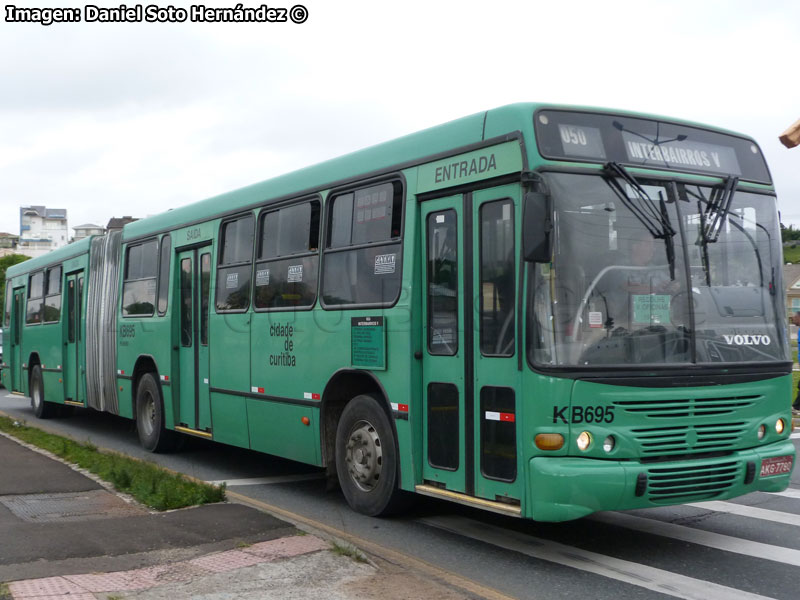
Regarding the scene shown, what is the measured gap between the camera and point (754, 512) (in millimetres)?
8391

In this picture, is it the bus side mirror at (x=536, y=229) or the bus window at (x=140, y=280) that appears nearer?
the bus side mirror at (x=536, y=229)

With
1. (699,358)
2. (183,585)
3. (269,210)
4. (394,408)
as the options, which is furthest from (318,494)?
(699,358)

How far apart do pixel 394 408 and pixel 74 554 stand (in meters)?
2.72

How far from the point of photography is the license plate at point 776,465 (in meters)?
6.83

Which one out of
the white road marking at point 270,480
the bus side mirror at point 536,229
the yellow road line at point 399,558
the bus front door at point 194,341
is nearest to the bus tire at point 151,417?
the bus front door at point 194,341

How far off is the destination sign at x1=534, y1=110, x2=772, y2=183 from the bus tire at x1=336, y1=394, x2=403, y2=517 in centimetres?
284

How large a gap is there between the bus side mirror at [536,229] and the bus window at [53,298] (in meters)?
13.0

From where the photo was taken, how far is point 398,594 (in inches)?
224

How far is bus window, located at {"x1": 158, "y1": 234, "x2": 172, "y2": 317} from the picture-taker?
41.3ft

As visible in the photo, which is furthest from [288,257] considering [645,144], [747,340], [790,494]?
[790,494]

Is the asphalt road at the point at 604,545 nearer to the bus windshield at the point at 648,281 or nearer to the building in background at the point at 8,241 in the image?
the bus windshield at the point at 648,281

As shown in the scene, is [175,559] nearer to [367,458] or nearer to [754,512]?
[367,458]

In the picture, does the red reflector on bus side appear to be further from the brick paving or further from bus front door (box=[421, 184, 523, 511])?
the brick paving

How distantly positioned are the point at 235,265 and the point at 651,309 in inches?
221
